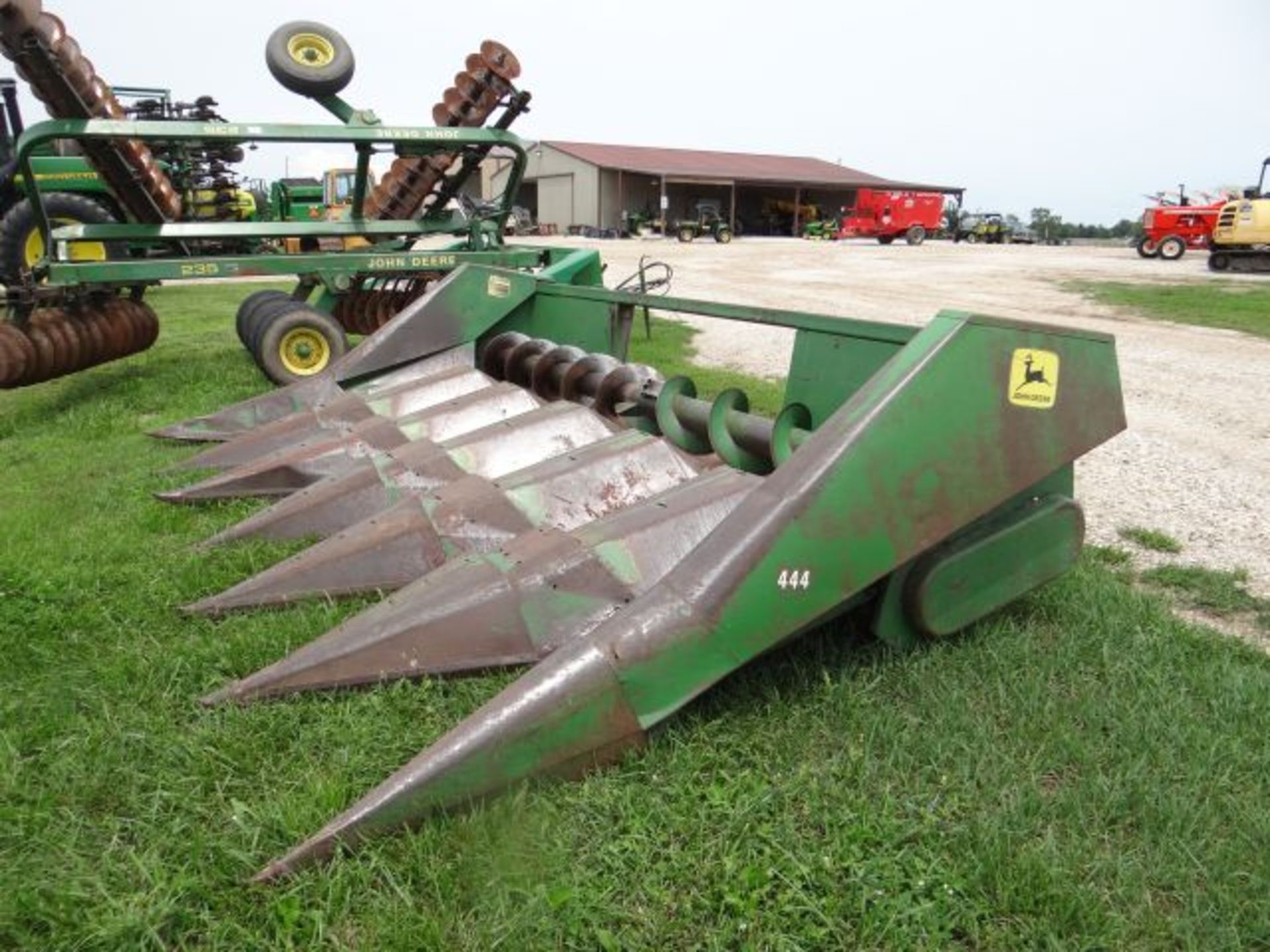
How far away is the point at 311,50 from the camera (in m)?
6.75

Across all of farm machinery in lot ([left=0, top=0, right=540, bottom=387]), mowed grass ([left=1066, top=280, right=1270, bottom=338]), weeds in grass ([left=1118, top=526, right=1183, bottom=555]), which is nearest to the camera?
weeds in grass ([left=1118, top=526, right=1183, bottom=555])

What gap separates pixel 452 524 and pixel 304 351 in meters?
4.21

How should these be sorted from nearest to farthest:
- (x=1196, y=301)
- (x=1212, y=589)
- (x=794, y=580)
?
(x=794, y=580) → (x=1212, y=589) → (x=1196, y=301)

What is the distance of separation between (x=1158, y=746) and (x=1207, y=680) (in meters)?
0.41

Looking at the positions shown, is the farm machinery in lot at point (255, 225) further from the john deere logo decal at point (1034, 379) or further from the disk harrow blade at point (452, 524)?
the john deere logo decal at point (1034, 379)

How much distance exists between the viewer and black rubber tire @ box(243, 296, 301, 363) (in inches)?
247

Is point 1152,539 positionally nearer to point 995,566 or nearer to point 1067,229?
point 995,566

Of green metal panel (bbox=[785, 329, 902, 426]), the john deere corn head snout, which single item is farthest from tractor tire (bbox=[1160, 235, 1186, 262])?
the john deere corn head snout

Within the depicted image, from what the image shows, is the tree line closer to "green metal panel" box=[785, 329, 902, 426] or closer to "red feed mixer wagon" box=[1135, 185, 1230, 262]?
"red feed mixer wagon" box=[1135, 185, 1230, 262]

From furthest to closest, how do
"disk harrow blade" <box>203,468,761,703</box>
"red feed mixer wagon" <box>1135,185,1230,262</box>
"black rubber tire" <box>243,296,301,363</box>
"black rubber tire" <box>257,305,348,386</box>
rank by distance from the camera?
"red feed mixer wagon" <box>1135,185,1230,262</box>, "black rubber tire" <box>243,296,301,363</box>, "black rubber tire" <box>257,305,348,386</box>, "disk harrow blade" <box>203,468,761,703</box>

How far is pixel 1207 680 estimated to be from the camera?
7.39ft

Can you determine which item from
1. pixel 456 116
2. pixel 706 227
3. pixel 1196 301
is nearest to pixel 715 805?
pixel 456 116

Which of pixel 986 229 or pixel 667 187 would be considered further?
pixel 667 187

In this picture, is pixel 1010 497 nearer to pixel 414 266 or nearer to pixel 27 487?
A: pixel 27 487
